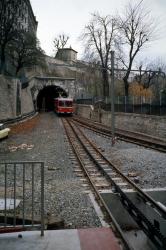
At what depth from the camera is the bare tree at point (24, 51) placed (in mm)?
47500

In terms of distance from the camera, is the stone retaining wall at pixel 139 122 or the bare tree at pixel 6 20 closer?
the stone retaining wall at pixel 139 122

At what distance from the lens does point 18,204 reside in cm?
784

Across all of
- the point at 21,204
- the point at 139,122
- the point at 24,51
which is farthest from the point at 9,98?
the point at 21,204

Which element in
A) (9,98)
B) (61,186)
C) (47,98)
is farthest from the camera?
(47,98)

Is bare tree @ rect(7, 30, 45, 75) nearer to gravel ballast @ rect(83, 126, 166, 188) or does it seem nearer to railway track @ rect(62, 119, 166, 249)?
gravel ballast @ rect(83, 126, 166, 188)

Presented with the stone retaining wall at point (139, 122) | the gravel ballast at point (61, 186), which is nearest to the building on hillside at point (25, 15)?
the stone retaining wall at point (139, 122)

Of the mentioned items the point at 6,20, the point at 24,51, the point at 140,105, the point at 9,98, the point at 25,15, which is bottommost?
the point at 140,105

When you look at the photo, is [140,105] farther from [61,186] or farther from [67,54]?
[67,54]

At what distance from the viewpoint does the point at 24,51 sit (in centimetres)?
4850

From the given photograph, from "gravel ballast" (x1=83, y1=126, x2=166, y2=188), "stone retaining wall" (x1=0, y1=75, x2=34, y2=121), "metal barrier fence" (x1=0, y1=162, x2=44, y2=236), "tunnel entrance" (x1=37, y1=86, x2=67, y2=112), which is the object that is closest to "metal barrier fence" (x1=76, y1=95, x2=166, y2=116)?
"stone retaining wall" (x1=0, y1=75, x2=34, y2=121)

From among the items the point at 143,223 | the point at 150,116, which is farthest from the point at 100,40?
the point at 143,223

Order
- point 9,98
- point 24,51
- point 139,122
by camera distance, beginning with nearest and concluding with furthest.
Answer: point 139,122 < point 9,98 < point 24,51

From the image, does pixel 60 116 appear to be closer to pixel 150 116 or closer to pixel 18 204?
pixel 150 116

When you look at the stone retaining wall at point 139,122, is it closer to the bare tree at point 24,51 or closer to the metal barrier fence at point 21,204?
the bare tree at point 24,51
